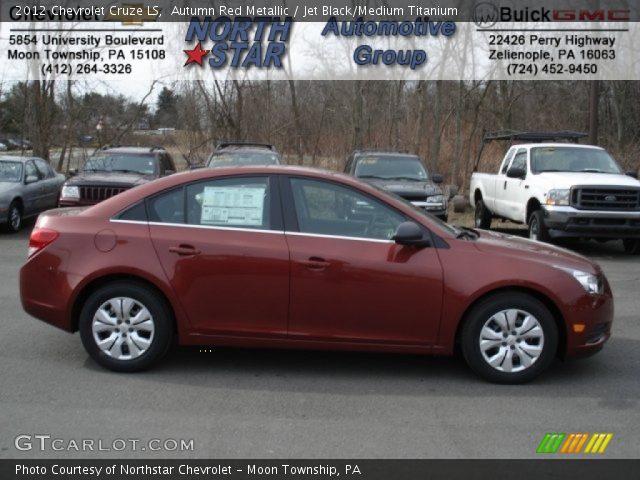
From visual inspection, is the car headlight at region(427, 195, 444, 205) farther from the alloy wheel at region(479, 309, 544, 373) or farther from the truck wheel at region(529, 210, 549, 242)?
the alloy wheel at region(479, 309, 544, 373)

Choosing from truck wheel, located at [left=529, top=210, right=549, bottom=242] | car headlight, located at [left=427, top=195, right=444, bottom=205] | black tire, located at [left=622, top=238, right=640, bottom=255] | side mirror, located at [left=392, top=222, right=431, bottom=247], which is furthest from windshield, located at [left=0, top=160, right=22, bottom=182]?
black tire, located at [left=622, top=238, right=640, bottom=255]

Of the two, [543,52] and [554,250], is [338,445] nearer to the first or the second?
[554,250]

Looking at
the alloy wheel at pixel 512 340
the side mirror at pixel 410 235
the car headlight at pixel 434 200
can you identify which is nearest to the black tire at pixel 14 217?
the car headlight at pixel 434 200

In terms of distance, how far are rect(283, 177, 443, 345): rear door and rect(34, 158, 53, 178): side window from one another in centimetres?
1212

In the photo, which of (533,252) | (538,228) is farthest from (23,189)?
(533,252)

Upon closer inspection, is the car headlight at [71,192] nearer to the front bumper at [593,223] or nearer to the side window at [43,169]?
the side window at [43,169]

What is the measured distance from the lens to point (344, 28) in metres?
23.9

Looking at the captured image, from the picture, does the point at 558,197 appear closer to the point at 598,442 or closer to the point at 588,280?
the point at 588,280

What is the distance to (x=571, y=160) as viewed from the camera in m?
13.9

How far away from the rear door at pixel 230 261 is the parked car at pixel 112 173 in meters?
7.83

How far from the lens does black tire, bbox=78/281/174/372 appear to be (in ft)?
19.1

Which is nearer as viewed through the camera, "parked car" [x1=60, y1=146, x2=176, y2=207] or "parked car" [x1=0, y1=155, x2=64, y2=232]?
"parked car" [x1=60, y1=146, x2=176, y2=207]

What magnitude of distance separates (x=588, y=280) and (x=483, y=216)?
10657 millimetres
